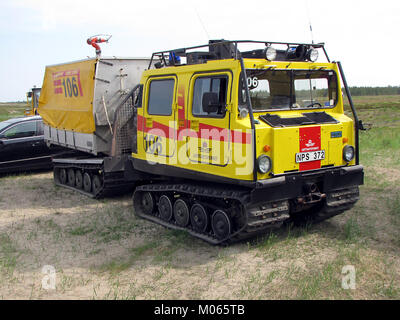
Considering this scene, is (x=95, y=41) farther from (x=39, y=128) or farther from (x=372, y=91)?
(x=372, y=91)

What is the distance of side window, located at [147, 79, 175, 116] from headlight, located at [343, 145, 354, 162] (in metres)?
2.91

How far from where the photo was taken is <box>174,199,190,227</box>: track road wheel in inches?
305

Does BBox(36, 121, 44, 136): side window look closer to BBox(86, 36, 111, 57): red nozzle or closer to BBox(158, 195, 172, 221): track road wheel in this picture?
BBox(86, 36, 111, 57): red nozzle

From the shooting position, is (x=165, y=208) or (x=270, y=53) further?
(x=165, y=208)

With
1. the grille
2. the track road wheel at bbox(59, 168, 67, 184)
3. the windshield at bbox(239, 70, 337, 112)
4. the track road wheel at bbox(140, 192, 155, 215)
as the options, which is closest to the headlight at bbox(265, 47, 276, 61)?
the windshield at bbox(239, 70, 337, 112)

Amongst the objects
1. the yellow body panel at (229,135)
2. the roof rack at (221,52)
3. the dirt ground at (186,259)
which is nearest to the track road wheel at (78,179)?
the dirt ground at (186,259)

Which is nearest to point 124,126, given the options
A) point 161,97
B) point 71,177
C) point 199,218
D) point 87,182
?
point 87,182

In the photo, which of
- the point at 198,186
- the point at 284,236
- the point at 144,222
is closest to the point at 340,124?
the point at 284,236

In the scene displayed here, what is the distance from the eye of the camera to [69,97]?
11305 millimetres

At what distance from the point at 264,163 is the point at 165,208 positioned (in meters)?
2.73

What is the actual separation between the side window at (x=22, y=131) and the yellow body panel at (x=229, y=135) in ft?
21.9

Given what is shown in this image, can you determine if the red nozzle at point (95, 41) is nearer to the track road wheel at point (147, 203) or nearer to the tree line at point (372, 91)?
the track road wheel at point (147, 203)

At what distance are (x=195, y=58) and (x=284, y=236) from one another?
3.23 metres

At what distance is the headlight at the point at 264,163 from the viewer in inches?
242
